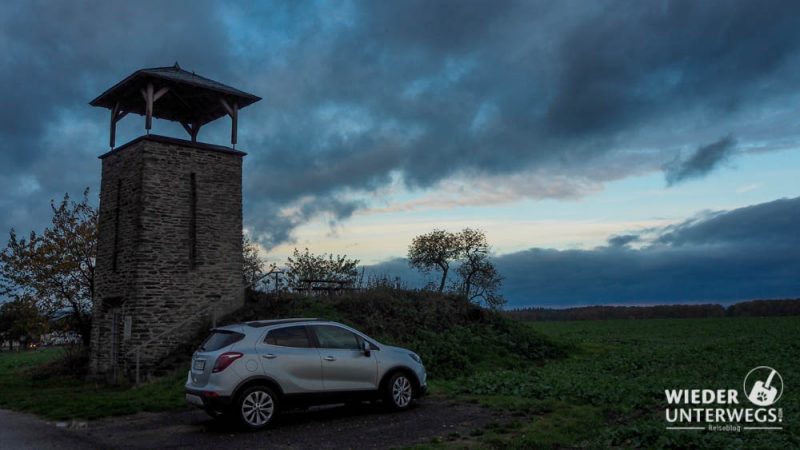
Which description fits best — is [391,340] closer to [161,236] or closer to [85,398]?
[161,236]

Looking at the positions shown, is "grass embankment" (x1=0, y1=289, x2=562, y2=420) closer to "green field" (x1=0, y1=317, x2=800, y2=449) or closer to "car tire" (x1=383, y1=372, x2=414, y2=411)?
"green field" (x1=0, y1=317, x2=800, y2=449)

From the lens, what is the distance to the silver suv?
10297 millimetres

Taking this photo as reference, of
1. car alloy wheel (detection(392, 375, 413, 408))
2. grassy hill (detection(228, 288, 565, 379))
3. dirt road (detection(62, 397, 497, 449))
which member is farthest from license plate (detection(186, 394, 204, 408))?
grassy hill (detection(228, 288, 565, 379))

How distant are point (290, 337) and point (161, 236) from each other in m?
12.5

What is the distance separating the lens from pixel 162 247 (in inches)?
850

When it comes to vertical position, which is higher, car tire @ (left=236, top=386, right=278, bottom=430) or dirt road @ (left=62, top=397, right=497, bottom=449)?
car tire @ (left=236, top=386, right=278, bottom=430)

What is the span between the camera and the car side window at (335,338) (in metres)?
11.5

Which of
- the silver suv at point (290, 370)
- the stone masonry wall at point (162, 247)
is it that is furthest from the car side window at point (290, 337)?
the stone masonry wall at point (162, 247)

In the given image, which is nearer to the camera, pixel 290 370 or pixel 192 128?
pixel 290 370

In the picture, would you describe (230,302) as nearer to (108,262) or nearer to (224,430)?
(108,262)

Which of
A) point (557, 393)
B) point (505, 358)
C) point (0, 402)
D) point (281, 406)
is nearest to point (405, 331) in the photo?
point (505, 358)

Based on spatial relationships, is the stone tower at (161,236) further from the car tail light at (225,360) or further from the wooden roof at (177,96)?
the car tail light at (225,360)

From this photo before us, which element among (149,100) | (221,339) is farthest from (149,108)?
(221,339)

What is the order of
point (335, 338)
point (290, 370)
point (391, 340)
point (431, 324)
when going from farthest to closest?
point (431, 324) → point (391, 340) → point (335, 338) → point (290, 370)
